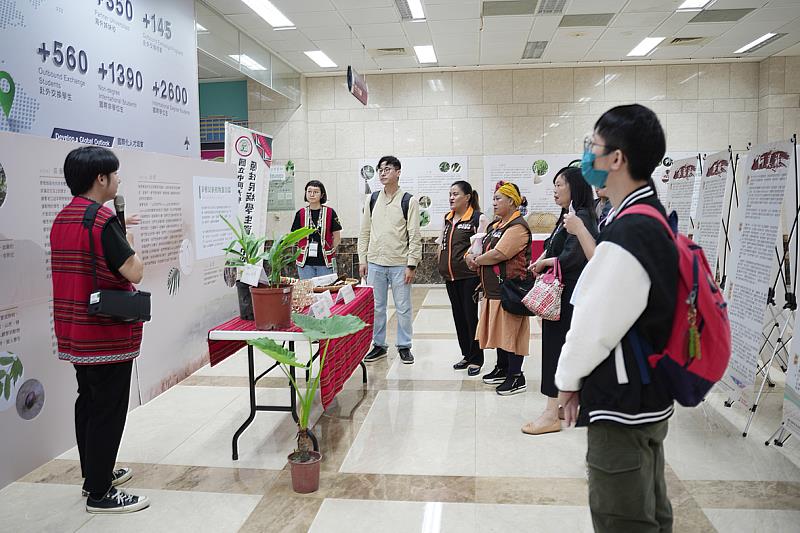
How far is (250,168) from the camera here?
563 cm

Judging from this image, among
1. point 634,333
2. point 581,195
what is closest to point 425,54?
point 581,195

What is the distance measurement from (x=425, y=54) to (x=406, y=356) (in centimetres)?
529

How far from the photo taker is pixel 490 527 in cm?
244

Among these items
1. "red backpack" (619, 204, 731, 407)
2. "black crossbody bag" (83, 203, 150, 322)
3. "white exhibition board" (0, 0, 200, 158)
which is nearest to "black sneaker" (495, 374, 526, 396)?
"black crossbody bag" (83, 203, 150, 322)

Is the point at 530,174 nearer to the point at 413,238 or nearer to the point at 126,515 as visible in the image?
the point at 413,238

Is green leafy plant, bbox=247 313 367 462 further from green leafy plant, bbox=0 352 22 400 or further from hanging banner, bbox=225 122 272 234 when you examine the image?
hanging banner, bbox=225 122 272 234

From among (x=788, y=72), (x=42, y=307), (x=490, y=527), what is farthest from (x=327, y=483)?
(x=788, y=72)

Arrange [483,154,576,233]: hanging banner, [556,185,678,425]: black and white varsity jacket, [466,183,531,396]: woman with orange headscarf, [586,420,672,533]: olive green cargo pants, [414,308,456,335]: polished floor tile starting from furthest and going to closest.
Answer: [483,154,576,233]: hanging banner → [414,308,456,335]: polished floor tile → [466,183,531,396]: woman with orange headscarf → [586,420,672,533]: olive green cargo pants → [556,185,678,425]: black and white varsity jacket

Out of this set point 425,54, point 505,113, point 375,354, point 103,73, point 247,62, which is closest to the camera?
point 103,73

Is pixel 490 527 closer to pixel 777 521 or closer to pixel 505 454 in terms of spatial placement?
pixel 505 454

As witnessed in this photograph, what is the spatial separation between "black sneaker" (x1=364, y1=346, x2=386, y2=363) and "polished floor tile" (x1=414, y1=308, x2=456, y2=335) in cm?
114

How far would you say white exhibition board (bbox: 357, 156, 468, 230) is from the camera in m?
9.62

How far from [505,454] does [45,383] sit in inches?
92.9

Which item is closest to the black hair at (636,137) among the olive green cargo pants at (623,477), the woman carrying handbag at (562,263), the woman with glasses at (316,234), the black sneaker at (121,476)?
the olive green cargo pants at (623,477)
